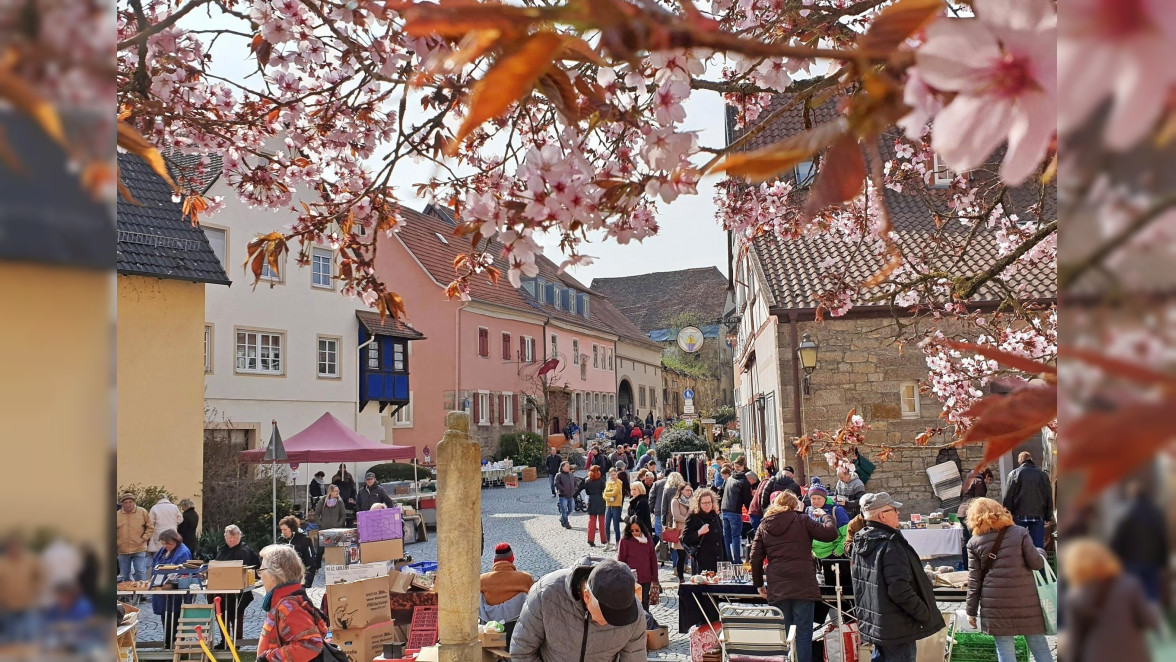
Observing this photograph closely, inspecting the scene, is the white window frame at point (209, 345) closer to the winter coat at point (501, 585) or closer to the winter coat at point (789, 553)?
the winter coat at point (501, 585)

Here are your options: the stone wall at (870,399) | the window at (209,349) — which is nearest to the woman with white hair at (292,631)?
the stone wall at (870,399)

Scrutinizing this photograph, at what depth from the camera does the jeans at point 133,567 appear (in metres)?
9.74

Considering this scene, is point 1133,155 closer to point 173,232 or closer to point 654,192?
point 654,192

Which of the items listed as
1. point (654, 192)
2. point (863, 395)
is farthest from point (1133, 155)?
point (863, 395)

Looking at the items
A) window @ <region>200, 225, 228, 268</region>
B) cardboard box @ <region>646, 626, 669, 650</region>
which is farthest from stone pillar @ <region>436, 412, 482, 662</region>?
window @ <region>200, 225, 228, 268</region>

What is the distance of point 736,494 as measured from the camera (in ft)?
38.1

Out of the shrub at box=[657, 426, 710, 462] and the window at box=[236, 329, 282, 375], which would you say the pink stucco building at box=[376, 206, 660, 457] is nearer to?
the window at box=[236, 329, 282, 375]

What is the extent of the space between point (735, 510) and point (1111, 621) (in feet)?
38.0

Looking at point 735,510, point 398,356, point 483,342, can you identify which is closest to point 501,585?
point 735,510

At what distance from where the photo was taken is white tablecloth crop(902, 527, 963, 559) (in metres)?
9.80

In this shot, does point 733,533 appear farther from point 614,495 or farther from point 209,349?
point 209,349

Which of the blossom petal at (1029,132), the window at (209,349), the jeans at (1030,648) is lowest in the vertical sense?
the jeans at (1030,648)

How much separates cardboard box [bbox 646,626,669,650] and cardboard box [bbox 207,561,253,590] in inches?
156

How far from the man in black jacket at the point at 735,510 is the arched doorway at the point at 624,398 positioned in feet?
110
